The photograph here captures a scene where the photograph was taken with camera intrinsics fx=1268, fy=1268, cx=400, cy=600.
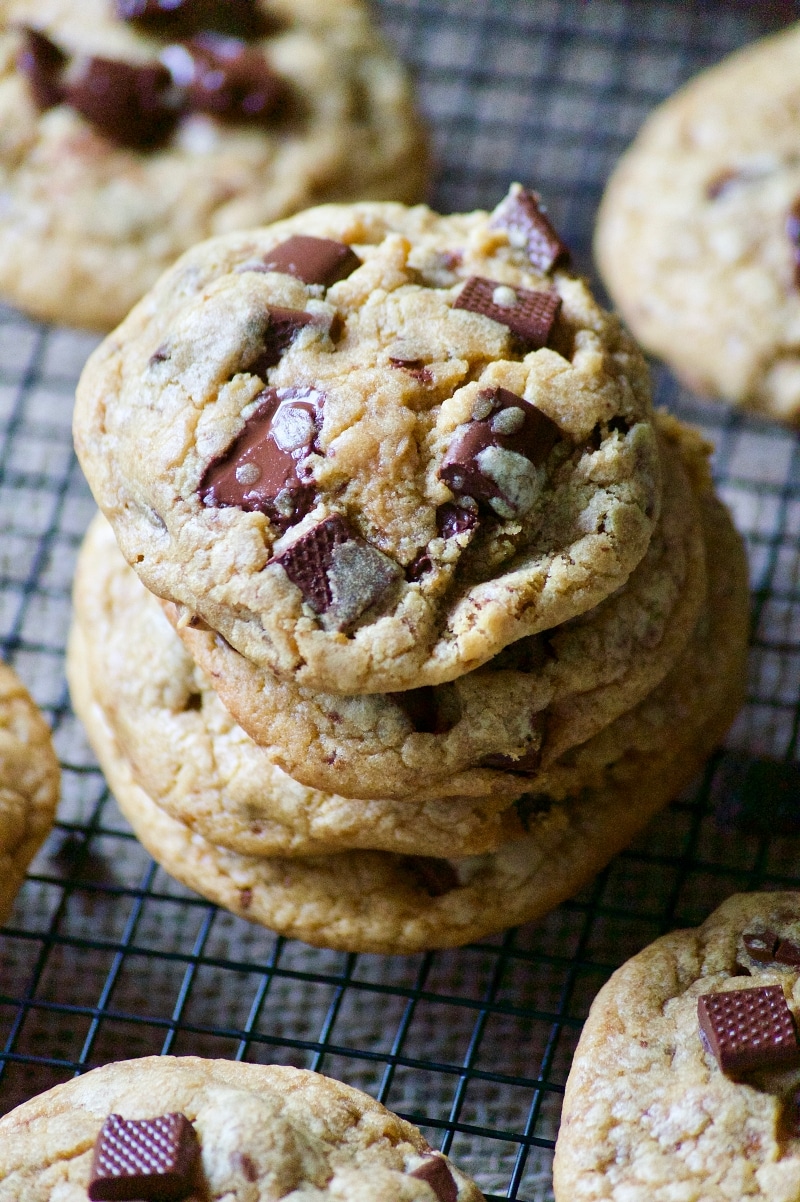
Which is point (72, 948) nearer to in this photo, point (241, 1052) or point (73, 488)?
point (241, 1052)

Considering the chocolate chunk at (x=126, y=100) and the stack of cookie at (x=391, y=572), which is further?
the chocolate chunk at (x=126, y=100)

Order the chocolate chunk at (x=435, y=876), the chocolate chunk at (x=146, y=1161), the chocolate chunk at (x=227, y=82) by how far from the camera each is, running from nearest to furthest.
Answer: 1. the chocolate chunk at (x=146, y=1161)
2. the chocolate chunk at (x=435, y=876)
3. the chocolate chunk at (x=227, y=82)

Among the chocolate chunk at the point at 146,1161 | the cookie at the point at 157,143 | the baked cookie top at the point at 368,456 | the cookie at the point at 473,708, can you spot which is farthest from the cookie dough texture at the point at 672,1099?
the cookie at the point at 157,143

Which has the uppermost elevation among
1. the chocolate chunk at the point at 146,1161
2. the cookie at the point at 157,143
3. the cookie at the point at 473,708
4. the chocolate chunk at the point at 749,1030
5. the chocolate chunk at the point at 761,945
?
the cookie at the point at 157,143

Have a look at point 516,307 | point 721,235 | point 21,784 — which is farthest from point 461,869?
point 721,235

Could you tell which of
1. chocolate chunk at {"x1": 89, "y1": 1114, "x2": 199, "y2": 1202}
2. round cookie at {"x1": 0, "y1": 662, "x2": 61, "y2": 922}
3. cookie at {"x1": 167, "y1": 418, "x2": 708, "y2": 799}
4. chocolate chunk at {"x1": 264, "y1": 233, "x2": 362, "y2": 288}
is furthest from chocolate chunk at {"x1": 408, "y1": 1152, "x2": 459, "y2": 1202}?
chocolate chunk at {"x1": 264, "y1": 233, "x2": 362, "y2": 288}

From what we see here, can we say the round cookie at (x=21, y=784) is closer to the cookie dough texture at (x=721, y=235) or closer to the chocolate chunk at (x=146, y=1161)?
the chocolate chunk at (x=146, y=1161)
